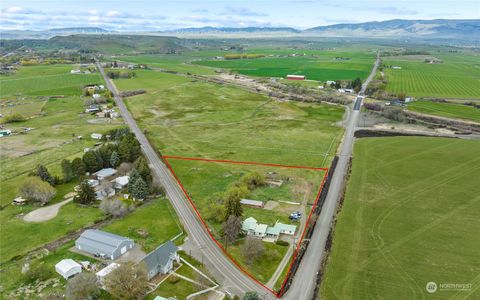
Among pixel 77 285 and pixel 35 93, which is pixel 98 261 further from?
pixel 35 93

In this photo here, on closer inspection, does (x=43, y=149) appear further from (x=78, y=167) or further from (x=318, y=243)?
(x=318, y=243)

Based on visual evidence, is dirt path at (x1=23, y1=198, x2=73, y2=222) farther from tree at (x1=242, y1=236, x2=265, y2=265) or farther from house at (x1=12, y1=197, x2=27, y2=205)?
tree at (x1=242, y1=236, x2=265, y2=265)

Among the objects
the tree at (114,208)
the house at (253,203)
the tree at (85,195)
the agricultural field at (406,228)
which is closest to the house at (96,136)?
the tree at (85,195)

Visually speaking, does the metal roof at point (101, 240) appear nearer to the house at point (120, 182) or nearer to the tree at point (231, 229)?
the tree at point (231, 229)

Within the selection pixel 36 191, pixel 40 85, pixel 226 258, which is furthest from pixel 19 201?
pixel 40 85

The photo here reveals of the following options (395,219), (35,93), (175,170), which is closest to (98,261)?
(175,170)

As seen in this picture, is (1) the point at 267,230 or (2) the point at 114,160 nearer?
(1) the point at 267,230
